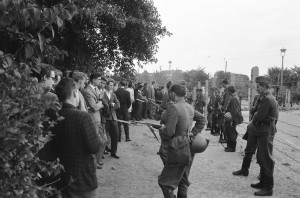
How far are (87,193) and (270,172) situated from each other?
3666mm

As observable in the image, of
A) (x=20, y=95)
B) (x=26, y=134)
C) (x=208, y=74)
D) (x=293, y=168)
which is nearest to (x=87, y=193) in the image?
(x=26, y=134)

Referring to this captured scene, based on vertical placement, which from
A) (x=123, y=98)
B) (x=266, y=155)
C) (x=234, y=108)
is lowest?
(x=266, y=155)

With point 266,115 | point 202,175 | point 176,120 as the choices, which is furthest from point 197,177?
point 176,120

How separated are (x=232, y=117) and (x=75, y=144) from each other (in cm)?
674

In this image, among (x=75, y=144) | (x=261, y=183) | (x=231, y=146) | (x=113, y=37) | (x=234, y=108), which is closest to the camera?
(x=75, y=144)

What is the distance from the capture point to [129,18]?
1254cm

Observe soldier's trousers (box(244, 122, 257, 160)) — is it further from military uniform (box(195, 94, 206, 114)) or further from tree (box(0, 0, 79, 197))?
military uniform (box(195, 94, 206, 114))

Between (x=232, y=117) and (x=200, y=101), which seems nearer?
(x=232, y=117)

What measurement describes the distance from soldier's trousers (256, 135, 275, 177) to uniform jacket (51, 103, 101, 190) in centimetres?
357

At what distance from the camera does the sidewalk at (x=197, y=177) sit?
578cm

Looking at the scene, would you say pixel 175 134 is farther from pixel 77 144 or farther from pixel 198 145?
pixel 77 144

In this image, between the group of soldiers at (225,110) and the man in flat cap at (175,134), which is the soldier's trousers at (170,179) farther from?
the group of soldiers at (225,110)

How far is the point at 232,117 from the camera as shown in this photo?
930 cm

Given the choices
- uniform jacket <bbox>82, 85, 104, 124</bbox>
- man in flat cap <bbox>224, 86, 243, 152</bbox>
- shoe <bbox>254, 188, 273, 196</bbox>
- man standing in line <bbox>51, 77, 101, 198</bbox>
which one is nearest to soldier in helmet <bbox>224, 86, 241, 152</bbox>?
man in flat cap <bbox>224, 86, 243, 152</bbox>
